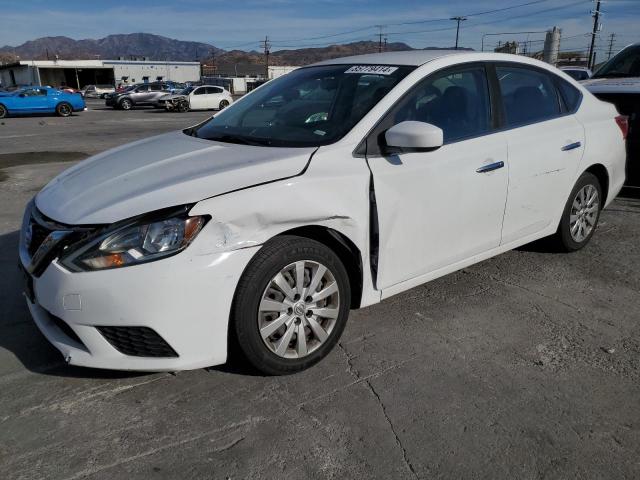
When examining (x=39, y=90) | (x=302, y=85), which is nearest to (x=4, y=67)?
(x=39, y=90)

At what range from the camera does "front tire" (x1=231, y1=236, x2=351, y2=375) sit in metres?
2.63

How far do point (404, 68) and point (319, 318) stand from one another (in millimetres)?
1651

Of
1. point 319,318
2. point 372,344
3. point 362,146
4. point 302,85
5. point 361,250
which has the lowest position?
point 372,344

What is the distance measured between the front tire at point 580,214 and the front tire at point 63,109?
84.4 ft

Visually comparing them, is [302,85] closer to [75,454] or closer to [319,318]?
[319,318]

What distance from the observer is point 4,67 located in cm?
7819

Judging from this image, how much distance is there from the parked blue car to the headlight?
83.0ft

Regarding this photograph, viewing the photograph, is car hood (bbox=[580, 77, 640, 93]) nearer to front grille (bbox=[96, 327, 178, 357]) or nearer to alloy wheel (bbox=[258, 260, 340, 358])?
alloy wheel (bbox=[258, 260, 340, 358])

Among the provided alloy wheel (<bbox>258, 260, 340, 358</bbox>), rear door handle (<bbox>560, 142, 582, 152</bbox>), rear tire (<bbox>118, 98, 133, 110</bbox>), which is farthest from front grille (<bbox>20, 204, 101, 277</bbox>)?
rear tire (<bbox>118, 98, 133, 110</bbox>)

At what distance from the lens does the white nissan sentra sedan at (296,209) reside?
8.14 ft

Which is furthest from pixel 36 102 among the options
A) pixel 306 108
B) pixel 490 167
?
pixel 490 167

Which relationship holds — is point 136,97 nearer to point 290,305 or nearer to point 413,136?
point 413,136

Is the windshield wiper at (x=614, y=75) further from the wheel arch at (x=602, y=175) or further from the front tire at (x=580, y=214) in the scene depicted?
the front tire at (x=580, y=214)

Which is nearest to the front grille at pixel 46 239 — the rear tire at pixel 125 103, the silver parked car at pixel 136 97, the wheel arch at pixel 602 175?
the wheel arch at pixel 602 175
